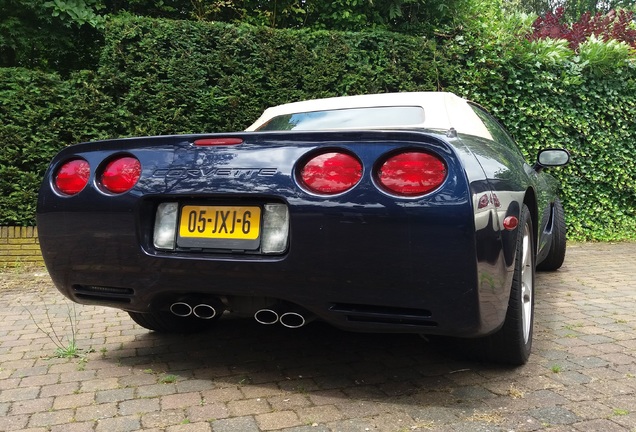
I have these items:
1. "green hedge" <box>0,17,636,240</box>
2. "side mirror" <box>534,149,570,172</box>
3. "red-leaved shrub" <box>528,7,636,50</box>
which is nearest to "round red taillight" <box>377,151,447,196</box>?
"side mirror" <box>534,149,570,172</box>

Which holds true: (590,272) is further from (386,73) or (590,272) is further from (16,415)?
(16,415)

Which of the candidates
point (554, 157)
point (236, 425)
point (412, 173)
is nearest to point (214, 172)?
point (412, 173)

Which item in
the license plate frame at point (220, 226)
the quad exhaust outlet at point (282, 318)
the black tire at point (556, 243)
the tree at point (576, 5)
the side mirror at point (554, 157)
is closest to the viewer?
the license plate frame at point (220, 226)

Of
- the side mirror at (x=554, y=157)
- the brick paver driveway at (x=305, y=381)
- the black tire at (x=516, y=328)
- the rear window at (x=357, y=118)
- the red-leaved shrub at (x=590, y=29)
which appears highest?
the red-leaved shrub at (x=590, y=29)

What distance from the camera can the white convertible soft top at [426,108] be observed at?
3.08 meters

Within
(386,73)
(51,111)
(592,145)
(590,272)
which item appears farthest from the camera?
(592,145)

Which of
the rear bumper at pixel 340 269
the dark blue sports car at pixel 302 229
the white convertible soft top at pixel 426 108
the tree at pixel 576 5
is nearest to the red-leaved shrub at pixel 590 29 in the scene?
the white convertible soft top at pixel 426 108

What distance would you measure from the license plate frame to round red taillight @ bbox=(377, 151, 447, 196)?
529 mm

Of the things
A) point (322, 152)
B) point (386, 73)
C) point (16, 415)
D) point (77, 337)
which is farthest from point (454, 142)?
point (386, 73)

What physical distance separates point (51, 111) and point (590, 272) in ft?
19.5

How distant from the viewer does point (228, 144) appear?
2.33m

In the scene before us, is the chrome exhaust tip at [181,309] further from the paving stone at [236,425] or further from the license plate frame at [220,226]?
the paving stone at [236,425]

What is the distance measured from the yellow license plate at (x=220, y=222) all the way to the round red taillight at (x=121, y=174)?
0.91 ft

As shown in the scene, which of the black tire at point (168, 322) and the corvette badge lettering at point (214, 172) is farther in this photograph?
the black tire at point (168, 322)
